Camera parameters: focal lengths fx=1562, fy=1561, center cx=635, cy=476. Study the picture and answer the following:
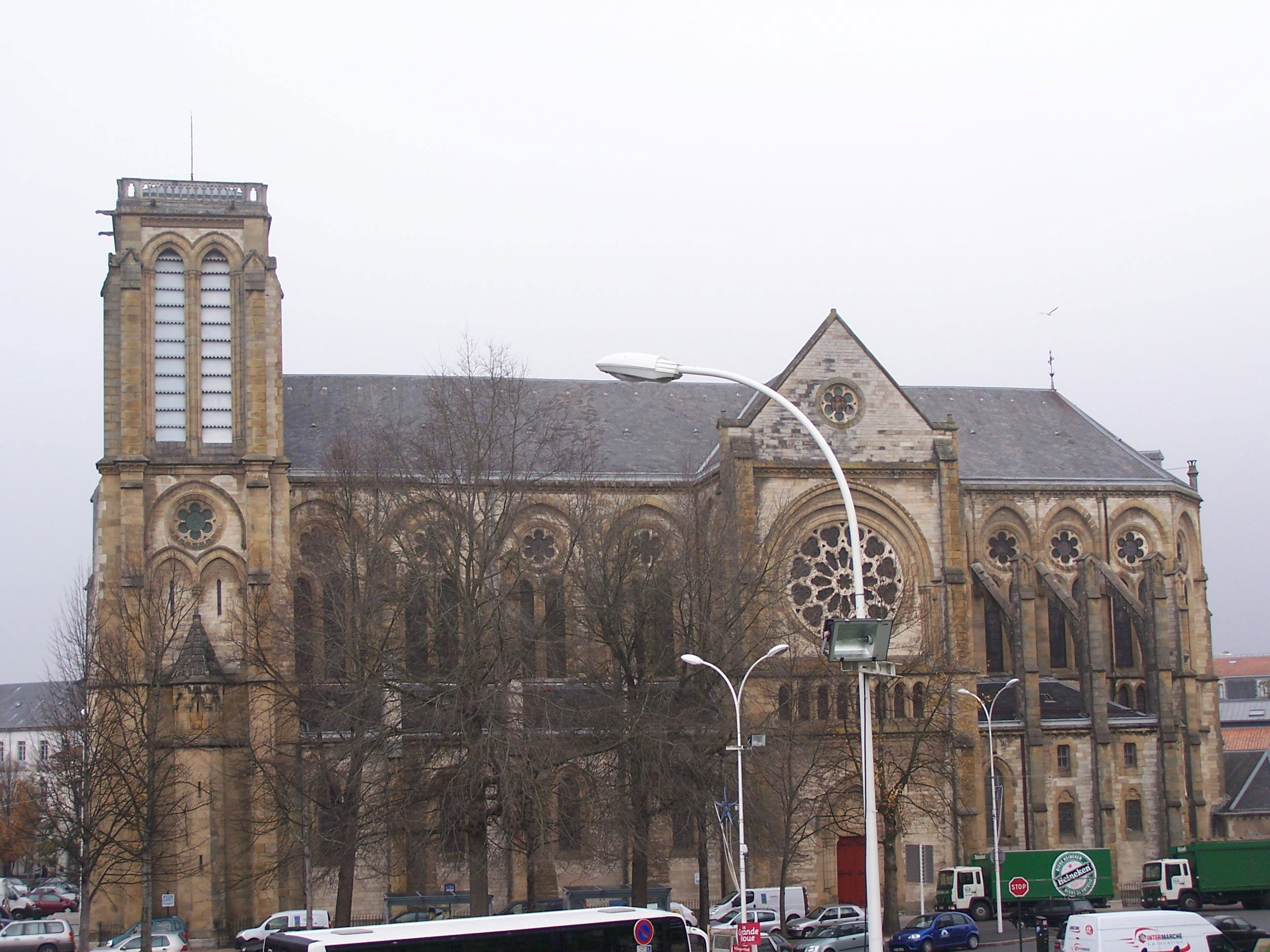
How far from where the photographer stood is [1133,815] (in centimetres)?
5847

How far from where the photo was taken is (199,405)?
178ft

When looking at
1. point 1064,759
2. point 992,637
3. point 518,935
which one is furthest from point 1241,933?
point 518,935

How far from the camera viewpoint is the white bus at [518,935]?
85.0 ft

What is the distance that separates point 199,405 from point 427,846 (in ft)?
64.1

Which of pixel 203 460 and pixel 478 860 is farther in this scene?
pixel 203 460

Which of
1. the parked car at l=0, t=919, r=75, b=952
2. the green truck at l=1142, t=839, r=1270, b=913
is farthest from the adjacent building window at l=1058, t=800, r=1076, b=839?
the parked car at l=0, t=919, r=75, b=952

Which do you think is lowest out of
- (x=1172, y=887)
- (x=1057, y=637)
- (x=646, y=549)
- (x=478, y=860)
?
(x=1172, y=887)

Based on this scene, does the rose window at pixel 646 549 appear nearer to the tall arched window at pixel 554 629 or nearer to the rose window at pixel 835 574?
the tall arched window at pixel 554 629

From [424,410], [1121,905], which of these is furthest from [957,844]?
[424,410]

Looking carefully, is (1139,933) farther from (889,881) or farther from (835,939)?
(889,881)

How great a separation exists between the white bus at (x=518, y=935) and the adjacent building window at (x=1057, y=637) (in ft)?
119

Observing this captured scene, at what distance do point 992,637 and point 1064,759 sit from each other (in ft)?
20.1

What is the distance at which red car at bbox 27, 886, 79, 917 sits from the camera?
68.2 metres

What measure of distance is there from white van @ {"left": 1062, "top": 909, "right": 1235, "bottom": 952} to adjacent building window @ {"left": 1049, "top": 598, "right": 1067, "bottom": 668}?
29319 mm
